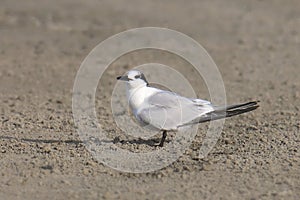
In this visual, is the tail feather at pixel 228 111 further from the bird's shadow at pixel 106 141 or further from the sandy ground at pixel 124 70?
the bird's shadow at pixel 106 141

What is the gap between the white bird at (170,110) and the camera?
5.80 metres

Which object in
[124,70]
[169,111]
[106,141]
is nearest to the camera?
[169,111]

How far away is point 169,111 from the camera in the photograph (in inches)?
230

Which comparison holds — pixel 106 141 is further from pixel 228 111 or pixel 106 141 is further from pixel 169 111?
pixel 228 111

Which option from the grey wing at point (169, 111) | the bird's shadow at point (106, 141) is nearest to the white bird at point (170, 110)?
the grey wing at point (169, 111)

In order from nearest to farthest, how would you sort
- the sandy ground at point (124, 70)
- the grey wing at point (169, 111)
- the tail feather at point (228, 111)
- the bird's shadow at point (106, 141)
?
1. the sandy ground at point (124, 70)
2. the grey wing at point (169, 111)
3. the tail feather at point (228, 111)
4. the bird's shadow at point (106, 141)

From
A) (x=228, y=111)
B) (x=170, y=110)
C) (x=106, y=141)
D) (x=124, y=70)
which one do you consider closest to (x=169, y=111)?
(x=170, y=110)

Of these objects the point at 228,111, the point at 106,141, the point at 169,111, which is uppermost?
the point at 228,111

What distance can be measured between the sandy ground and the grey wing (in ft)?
1.17

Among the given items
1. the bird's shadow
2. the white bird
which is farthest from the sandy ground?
the white bird

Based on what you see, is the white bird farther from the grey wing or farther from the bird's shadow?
the bird's shadow

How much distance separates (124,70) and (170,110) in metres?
3.91

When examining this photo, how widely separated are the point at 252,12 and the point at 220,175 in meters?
9.46

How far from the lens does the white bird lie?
228 inches
